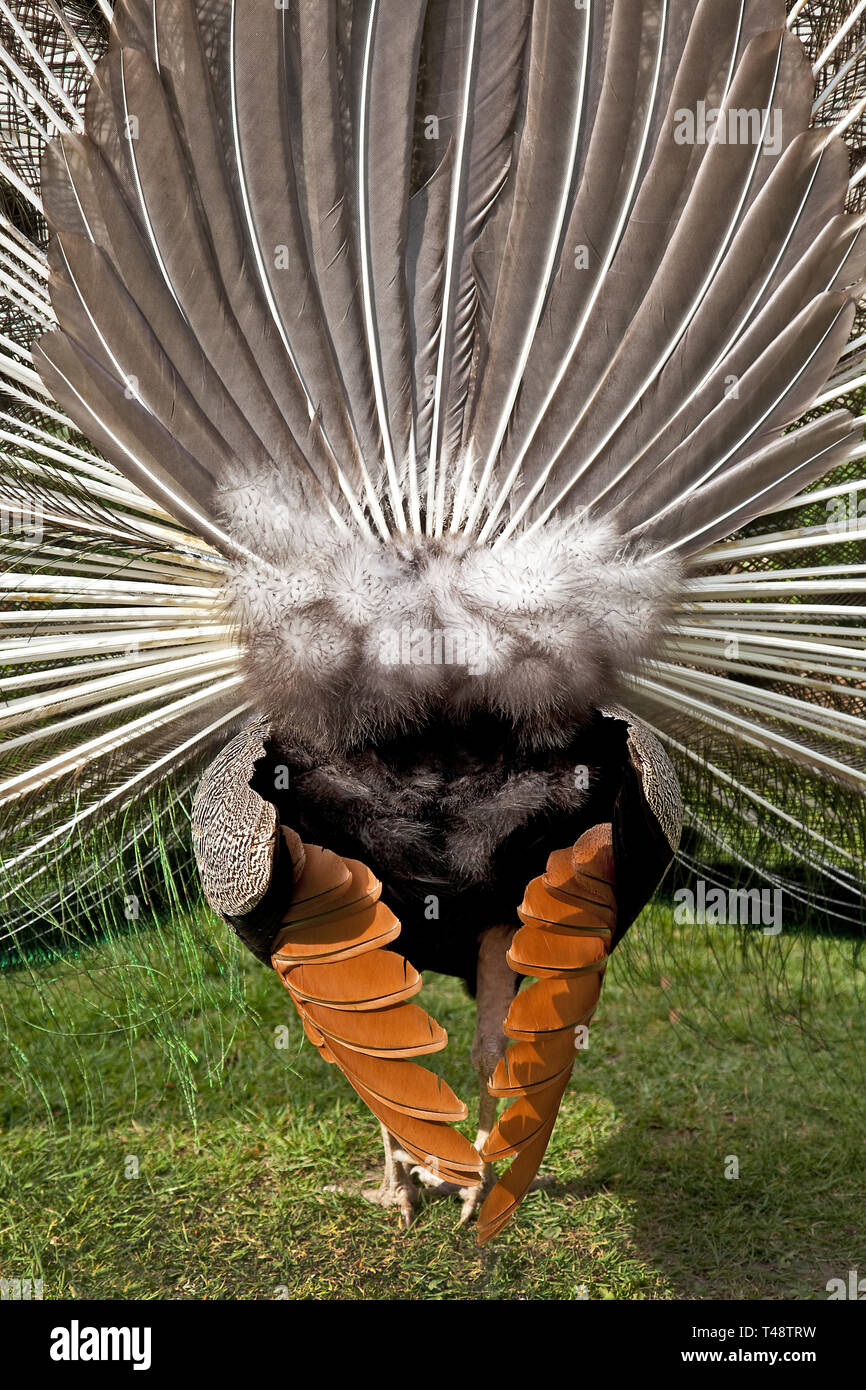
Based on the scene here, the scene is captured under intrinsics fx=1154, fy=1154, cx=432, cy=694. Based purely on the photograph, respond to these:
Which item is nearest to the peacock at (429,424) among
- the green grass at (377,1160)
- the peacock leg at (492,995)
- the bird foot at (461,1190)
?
the peacock leg at (492,995)

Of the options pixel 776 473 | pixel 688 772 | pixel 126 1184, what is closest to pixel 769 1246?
pixel 688 772

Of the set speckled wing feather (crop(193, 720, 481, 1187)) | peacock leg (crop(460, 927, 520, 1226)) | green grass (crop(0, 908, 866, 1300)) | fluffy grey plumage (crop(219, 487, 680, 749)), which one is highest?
fluffy grey plumage (crop(219, 487, 680, 749))

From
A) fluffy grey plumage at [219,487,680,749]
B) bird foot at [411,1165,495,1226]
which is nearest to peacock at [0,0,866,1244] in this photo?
fluffy grey plumage at [219,487,680,749]

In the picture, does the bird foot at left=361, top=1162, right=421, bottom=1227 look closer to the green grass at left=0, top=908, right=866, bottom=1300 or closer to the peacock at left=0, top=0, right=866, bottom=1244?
the green grass at left=0, top=908, right=866, bottom=1300

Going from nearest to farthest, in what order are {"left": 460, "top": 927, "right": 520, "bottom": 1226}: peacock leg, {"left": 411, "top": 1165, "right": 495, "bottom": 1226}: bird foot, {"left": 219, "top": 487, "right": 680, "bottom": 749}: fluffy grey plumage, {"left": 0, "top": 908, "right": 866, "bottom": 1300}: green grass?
{"left": 219, "top": 487, "right": 680, "bottom": 749}: fluffy grey plumage, {"left": 460, "top": 927, "right": 520, "bottom": 1226}: peacock leg, {"left": 0, "top": 908, "right": 866, "bottom": 1300}: green grass, {"left": 411, "top": 1165, "right": 495, "bottom": 1226}: bird foot

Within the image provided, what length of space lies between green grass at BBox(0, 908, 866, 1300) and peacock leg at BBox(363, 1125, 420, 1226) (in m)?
0.05

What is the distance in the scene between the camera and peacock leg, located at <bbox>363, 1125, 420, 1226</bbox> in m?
3.56

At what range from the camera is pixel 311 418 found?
2.19 m

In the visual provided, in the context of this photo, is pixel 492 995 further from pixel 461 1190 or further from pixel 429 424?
pixel 429 424

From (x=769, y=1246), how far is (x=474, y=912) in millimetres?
1688

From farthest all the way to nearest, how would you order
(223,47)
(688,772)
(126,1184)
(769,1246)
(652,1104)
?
(652,1104) → (126,1184) → (769,1246) → (688,772) → (223,47)

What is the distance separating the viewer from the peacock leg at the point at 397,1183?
3.56 metres

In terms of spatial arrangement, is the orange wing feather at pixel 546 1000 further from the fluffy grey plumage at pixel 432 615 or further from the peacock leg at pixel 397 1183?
the peacock leg at pixel 397 1183

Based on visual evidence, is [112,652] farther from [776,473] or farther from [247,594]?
[776,473]
